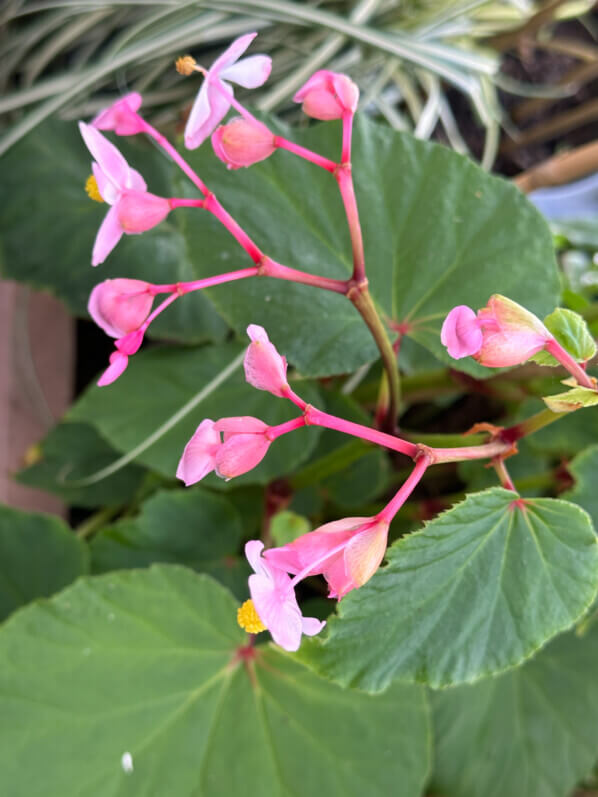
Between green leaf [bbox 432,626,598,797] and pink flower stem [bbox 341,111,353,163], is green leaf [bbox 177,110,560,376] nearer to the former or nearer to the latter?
pink flower stem [bbox 341,111,353,163]

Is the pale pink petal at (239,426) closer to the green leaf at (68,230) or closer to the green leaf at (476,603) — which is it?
the green leaf at (476,603)

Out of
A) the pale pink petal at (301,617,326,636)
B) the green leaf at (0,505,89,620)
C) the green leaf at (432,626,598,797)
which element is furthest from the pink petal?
the green leaf at (432,626,598,797)

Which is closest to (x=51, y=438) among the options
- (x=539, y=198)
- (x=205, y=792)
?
(x=205, y=792)

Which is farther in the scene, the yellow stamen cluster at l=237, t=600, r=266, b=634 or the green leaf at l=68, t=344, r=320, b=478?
the green leaf at l=68, t=344, r=320, b=478

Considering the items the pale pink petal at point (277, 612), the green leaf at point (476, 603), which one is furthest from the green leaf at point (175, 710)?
the pale pink petal at point (277, 612)

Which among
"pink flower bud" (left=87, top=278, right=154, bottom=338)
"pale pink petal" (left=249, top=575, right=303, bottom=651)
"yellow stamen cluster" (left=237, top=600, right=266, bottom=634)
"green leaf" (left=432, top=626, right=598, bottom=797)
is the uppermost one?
"pink flower bud" (left=87, top=278, right=154, bottom=338)

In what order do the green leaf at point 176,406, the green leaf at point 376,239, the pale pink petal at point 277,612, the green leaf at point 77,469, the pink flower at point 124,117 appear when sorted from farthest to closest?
1. the green leaf at point 77,469
2. the green leaf at point 176,406
3. the green leaf at point 376,239
4. the pink flower at point 124,117
5. the pale pink petal at point 277,612

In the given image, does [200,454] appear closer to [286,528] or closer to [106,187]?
[106,187]
